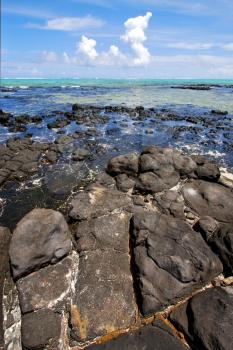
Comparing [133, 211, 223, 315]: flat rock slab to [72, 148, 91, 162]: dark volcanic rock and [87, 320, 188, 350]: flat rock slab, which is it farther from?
[72, 148, 91, 162]: dark volcanic rock

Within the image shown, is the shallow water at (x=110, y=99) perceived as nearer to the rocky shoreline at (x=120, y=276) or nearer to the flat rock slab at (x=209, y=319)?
the rocky shoreline at (x=120, y=276)

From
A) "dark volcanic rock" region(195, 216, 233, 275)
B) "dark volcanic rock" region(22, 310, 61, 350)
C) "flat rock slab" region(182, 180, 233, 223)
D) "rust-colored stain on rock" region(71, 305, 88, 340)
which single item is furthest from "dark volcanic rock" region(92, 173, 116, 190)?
"dark volcanic rock" region(22, 310, 61, 350)

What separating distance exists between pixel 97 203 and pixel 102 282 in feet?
13.8

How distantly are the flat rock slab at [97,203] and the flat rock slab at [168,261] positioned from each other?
1961 millimetres

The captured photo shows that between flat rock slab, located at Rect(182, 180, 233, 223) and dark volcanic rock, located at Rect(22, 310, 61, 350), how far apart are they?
7.21 meters

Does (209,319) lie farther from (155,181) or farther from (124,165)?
(124,165)

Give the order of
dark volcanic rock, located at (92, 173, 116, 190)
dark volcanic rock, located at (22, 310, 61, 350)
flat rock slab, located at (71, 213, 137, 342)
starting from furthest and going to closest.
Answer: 1. dark volcanic rock, located at (92, 173, 116, 190)
2. flat rock slab, located at (71, 213, 137, 342)
3. dark volcanic rock, located at (22, 310, 61, 350)

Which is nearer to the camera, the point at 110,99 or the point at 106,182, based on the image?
the point at 106,182

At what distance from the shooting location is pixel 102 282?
28.0ft

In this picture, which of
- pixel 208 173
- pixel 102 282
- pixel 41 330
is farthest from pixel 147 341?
pixel 208 173

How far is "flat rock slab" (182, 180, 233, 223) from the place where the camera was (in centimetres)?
1191

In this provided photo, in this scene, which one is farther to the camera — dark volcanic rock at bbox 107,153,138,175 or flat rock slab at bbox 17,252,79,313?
dark volcanic rock at bbox 107,153,138,175

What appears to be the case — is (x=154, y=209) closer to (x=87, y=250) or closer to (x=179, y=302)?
(x=87, y=250)

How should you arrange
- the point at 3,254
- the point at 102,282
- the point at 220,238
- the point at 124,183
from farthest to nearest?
the point at 124,183
the point at 220,238
the point at 3,254
the point at 102,282
